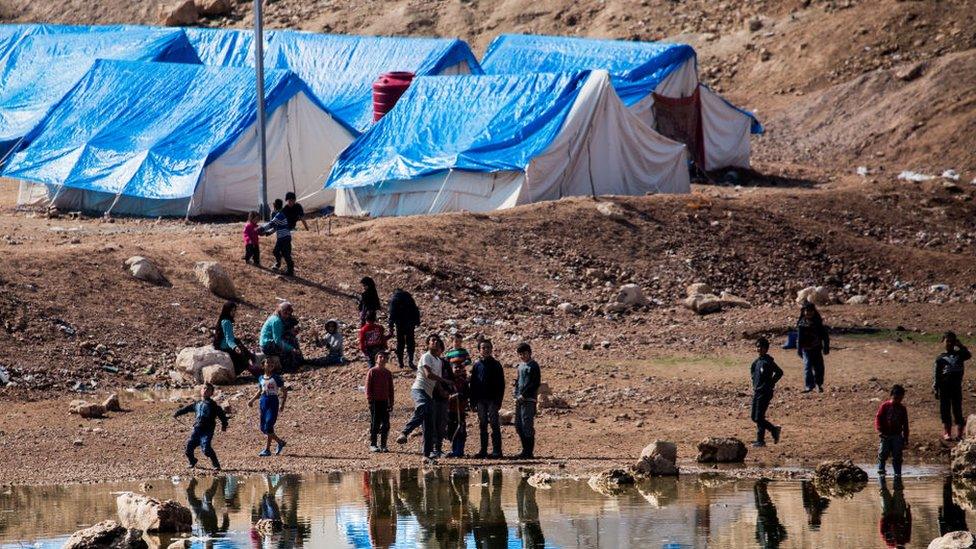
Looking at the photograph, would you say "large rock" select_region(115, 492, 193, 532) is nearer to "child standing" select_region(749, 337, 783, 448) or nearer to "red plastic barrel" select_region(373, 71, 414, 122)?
"child standing" select_region(749, 337, 783, 448)

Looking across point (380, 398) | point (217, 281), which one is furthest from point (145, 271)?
point (380, 398)

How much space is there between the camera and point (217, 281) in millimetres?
22125

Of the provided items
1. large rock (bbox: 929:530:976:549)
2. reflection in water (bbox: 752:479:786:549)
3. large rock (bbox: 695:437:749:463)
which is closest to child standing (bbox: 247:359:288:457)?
large rock (bbox: 695:437:749:463)

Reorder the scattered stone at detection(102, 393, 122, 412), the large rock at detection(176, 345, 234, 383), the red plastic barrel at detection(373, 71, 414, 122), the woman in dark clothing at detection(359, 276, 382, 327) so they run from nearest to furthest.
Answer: the scattered stone at detection(102, 393, 122, 412) → the woman in dark clothing at detection(359, 276, 382, 327) → the large rock at detection(176, 345, 234, 383) → the red plastic barrel at detection(373, 71, 414, 122)

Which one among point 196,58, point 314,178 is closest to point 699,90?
point 314,178

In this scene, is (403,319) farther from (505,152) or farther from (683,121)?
(683,121)

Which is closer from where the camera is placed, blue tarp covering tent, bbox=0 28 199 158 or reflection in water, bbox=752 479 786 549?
reflection in water, bbox=752 479 786 549

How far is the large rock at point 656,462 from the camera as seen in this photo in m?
15.5

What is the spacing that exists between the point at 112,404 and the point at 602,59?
19.0 m

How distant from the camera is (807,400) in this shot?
18.6m

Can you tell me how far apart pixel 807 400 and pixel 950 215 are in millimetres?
11691

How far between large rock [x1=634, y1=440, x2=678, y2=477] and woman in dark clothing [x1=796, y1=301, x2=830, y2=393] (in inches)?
135

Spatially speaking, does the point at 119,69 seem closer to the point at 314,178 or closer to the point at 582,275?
the point at 314,178

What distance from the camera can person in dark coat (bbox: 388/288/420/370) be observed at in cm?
1917
